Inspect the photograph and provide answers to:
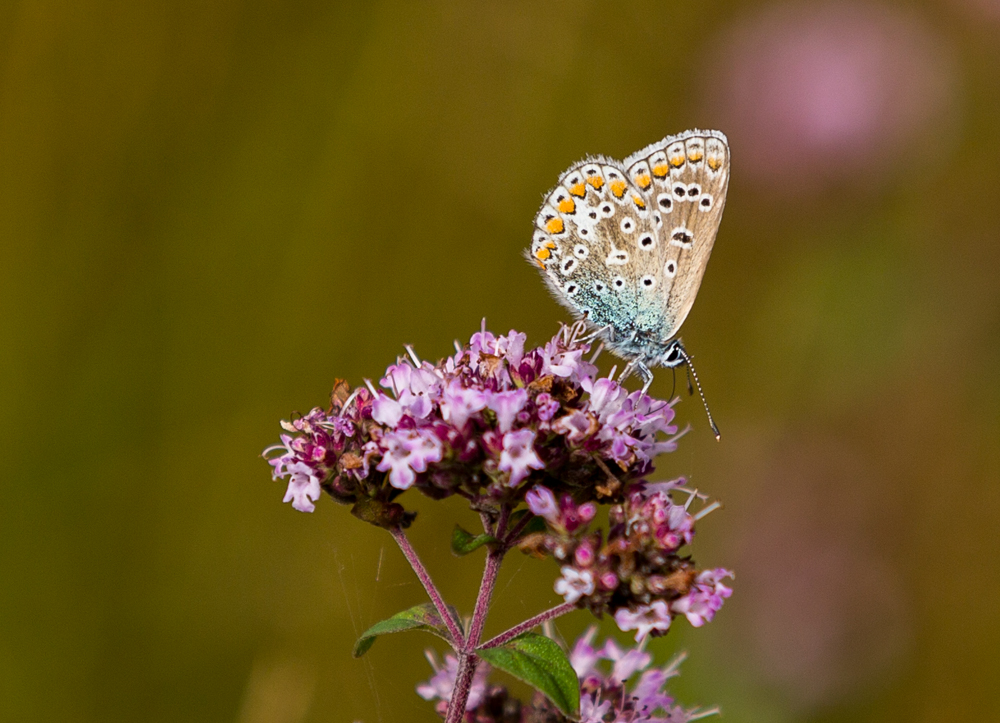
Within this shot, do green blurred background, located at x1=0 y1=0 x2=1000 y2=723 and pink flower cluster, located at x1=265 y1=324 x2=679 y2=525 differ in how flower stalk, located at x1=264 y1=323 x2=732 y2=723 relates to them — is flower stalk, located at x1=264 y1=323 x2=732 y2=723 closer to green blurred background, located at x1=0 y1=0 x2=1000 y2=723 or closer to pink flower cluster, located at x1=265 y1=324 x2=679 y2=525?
pink flower cluster, located at x1=265 y1=324 x2=679 y2=525

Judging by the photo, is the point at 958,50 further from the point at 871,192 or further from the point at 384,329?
the point at 384,329

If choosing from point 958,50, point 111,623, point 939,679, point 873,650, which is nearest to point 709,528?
point 873,650

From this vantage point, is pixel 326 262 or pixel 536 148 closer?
pixel 326 262

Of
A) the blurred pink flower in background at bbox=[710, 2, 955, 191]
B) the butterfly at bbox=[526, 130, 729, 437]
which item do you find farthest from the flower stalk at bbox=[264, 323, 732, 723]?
the blurred pink flower in background at bbox=[710, 2, 955, 191]

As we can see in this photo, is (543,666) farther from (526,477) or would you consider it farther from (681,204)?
(681,204)

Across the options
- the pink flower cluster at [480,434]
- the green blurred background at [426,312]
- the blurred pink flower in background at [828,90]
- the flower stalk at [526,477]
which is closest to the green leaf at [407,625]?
the flower stalk at [526,477]

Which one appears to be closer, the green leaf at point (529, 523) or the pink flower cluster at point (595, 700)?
the green leaf at point (529, 523)

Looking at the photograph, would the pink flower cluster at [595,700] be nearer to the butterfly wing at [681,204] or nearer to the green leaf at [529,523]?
the green leaf at [529,523]
